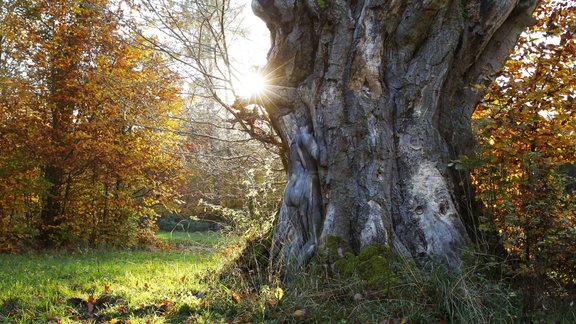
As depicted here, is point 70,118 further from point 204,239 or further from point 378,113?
point 378,113

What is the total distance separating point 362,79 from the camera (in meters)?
4.53

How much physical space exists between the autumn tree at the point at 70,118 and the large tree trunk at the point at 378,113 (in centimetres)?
632

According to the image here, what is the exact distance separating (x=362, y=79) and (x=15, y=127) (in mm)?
9238

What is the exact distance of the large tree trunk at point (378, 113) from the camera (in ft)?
13.6

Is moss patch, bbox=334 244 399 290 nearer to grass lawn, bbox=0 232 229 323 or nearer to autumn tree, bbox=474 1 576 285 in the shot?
autumn tree, bbox=474 1 576 285

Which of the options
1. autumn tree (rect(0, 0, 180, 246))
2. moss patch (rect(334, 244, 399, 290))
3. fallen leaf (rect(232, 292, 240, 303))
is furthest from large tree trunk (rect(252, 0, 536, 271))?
autumn tree (rect(0, 0, 180, 246))

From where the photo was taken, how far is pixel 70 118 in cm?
1096

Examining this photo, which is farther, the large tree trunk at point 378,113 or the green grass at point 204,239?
the green grass at point 204,239

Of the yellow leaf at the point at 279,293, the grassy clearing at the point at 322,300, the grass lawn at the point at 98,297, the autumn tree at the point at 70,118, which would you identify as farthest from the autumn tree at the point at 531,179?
the autumn tree at the point at 70,118

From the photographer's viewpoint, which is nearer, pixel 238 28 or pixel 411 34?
pixel 411 34

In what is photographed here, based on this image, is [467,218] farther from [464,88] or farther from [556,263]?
[464,88]

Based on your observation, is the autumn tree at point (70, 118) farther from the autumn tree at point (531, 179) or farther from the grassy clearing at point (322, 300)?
the autumn tree at point (531, 179)

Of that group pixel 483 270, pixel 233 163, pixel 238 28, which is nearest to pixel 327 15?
pixel 238 28

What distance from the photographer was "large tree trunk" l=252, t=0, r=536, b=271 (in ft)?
13.6
